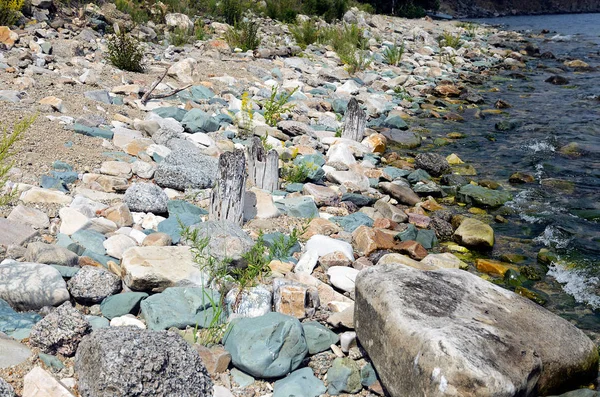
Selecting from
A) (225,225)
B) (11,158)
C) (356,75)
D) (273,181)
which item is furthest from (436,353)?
(356,75)

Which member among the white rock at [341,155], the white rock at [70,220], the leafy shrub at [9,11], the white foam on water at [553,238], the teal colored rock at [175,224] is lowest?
the white foam on water at [553,238]

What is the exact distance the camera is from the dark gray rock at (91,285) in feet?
10.4

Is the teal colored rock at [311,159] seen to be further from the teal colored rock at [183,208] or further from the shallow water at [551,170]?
the shallow water at [551,170]

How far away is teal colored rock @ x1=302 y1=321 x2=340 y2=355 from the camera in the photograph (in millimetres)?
3158

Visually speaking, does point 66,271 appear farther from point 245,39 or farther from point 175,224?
point 245,39

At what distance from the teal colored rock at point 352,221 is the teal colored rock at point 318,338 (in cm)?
195

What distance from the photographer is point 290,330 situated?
3012mm

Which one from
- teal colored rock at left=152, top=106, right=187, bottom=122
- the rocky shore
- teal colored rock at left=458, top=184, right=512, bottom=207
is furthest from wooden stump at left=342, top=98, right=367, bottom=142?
teal colored rock at left=152, top=106, right=187, bottom=122

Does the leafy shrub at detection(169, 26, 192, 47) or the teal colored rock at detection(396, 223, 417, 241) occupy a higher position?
the leafy shrub at detection(169, 26, 192, 47)

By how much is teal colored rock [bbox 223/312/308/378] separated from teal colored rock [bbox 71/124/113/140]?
3567mm

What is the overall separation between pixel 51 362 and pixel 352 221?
3.23 m

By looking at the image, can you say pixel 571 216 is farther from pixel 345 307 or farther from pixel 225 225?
pixel 225 225

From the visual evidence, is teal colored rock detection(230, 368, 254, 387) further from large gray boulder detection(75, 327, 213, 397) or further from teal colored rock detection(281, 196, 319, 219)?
teal colored rock detection(281, 196, 319, 219)

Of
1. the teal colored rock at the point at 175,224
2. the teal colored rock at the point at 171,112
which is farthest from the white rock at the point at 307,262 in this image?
the teal colored rock at the point at 171,112
